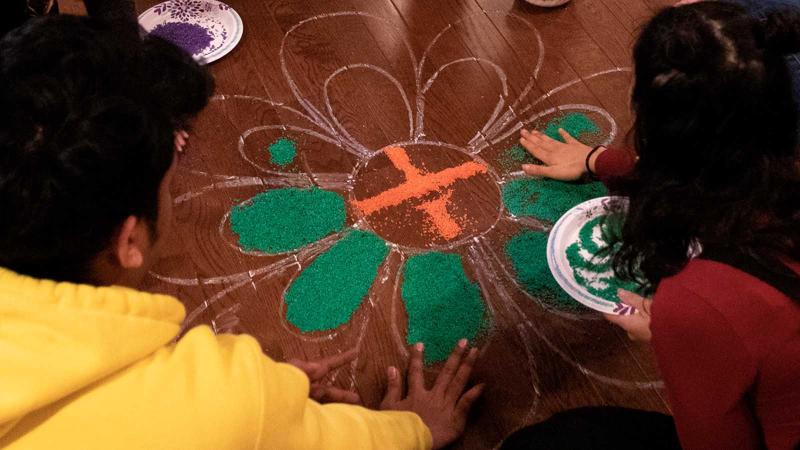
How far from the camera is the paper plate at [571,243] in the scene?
1.20m

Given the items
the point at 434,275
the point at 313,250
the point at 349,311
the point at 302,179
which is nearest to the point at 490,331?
the point at 434,275

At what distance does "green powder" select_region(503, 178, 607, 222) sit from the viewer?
4.43ft

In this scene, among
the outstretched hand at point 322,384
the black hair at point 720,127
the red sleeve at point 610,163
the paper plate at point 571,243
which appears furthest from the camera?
the red sleeve at point 610,163

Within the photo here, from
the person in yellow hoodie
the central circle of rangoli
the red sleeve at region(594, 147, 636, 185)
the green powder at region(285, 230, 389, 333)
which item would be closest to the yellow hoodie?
the person in yellow hoodie

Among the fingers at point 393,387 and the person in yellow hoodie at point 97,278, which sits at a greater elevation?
the person in yellow hoodie at point 97,278

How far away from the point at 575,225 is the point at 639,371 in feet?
0.95

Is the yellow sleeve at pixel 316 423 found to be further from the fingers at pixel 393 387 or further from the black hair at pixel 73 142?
the black hair at pixel 73 142

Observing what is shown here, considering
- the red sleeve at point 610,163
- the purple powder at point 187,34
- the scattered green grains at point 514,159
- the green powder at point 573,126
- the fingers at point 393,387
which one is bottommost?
the fingers at point 393,387

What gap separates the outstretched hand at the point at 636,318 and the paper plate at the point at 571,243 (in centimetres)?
4

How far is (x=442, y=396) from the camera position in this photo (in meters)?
1.12

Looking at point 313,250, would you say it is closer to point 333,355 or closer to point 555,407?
point 333,355

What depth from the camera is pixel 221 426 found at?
2.07ft

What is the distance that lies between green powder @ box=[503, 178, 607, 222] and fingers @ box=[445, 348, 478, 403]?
1.11 feet

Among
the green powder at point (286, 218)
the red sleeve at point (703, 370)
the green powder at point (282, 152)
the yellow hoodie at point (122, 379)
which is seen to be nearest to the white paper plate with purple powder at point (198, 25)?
the green powder at point (282, 152)
